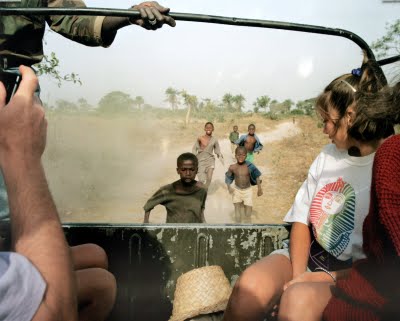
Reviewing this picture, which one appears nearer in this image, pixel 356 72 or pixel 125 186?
pixel 356 72

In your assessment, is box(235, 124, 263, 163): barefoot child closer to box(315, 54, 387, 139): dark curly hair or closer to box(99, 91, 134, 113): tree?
box(315, 54, 387, 139): dark curly hair

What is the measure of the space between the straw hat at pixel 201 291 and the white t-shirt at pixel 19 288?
1.34 metres

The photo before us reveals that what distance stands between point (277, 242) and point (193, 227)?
1.46 feet

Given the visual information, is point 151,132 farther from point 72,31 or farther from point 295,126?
point 72,31

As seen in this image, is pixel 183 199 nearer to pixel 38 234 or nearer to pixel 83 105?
pixel 38 234

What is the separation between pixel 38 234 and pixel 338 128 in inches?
58.8

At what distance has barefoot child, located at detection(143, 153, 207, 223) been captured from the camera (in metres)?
3.99

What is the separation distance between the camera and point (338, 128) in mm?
2006

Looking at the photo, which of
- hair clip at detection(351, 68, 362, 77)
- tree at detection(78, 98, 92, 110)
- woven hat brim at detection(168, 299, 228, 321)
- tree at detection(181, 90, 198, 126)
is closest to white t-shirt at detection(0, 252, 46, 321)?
woven hat brim at detection(168, 299, 228, 321)

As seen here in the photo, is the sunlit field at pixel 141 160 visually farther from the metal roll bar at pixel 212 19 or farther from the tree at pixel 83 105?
the metal roll bar at pixel 212 19

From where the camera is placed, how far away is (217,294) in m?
2.15

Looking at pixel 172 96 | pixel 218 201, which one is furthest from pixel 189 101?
pixel 218 201

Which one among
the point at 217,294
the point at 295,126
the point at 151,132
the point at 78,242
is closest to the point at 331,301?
the point at 217,294

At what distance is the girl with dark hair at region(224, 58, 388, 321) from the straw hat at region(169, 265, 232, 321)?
34 centimetres
